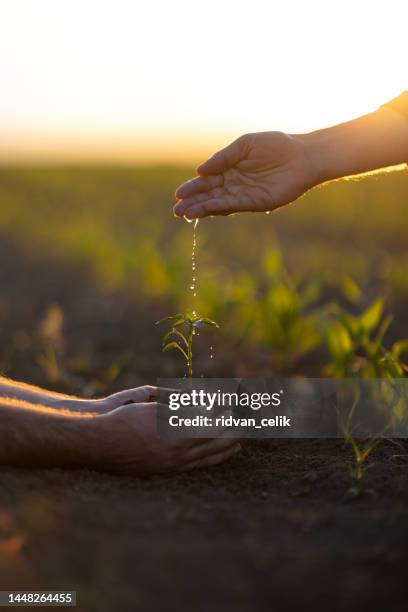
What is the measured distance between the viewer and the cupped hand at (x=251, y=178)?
8.73ft

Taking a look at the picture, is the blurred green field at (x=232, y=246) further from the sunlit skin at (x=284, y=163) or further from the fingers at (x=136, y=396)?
the fingers at (x=136, y=396)

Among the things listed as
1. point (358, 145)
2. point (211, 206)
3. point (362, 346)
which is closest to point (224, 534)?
point (211, 206)

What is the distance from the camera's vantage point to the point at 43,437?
86.4 inches

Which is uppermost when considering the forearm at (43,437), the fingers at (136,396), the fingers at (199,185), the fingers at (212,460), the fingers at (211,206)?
the fingers at (199,185)

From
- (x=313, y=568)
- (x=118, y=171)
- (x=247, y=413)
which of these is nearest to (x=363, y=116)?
(x=247, y=413)

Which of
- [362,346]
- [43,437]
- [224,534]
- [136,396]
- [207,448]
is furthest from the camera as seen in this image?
[362,346]

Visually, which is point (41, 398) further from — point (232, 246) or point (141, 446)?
point (232, 246)

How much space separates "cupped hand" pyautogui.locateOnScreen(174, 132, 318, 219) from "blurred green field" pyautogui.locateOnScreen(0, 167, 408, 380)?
53 cm

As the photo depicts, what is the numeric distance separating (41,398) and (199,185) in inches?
36.1

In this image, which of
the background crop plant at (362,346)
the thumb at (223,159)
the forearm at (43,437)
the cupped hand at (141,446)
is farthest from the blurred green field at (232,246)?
the forearm at (43,437)

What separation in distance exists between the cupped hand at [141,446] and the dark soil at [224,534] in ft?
0.15

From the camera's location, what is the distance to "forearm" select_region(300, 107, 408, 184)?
268cm

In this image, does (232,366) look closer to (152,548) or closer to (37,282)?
(152,548)

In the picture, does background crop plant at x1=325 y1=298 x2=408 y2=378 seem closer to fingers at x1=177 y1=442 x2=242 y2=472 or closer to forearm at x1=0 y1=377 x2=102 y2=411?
fingers at x1=177 y1=442 x2=242 y2=472
